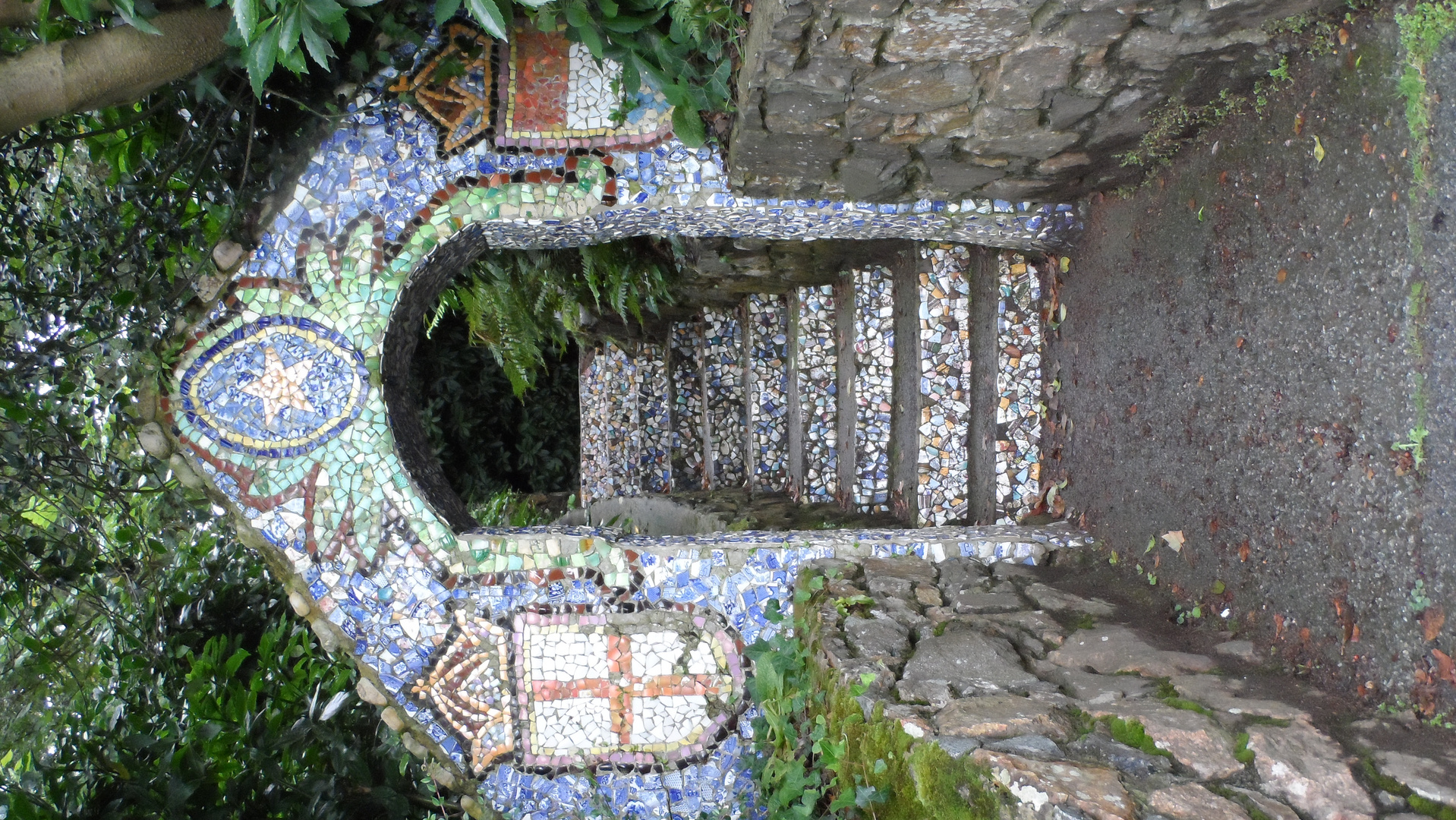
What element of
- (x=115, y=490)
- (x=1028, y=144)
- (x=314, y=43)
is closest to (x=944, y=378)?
(x=1028, y=144)

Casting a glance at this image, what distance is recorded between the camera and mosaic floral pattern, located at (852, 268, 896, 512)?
184 inches

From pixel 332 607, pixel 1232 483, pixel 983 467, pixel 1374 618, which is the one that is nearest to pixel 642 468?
pixel 983 467

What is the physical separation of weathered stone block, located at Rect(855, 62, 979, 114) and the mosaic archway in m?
0.66

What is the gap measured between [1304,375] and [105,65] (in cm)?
319

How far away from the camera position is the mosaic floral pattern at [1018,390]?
3797 millimetres

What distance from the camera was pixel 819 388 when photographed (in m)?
5.21

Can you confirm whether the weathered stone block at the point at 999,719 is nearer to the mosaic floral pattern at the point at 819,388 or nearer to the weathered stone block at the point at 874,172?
the weathered stone block at the point at 874,172

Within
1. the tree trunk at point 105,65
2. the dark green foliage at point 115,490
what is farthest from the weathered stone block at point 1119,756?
the dark green foliage at point 115,490

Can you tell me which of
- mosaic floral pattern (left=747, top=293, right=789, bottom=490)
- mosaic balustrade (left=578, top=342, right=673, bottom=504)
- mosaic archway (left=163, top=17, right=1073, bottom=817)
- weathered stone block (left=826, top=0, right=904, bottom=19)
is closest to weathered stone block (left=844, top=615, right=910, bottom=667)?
mosaic archway (left=163, top=17, right=1073, bottom=817)

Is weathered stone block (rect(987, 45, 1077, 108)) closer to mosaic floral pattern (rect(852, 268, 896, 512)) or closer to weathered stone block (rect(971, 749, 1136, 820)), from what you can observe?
weathered stone block (rect(971, 749, 1136, 820))

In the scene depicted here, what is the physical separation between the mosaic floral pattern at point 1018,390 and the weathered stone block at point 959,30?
5.42 feet

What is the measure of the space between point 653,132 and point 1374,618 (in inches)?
97.5

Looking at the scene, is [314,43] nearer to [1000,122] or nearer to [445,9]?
[445,9]

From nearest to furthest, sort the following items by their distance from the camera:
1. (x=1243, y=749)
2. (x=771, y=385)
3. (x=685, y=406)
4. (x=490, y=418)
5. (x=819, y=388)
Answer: (x=1243, y=749) → (x=819, y=388) → (x=771, y=385) → (x=685, y=406) → (x=490, y=418)
